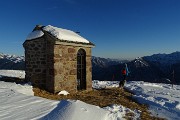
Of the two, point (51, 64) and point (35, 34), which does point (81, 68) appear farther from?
point (35, 34)

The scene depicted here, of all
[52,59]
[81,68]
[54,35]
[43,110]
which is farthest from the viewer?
[81,68]

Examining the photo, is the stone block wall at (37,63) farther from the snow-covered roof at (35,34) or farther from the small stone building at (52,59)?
the snow-covered roof at (35,34)

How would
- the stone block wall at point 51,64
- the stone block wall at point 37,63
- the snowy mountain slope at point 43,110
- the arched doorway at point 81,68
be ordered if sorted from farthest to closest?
the arched doorway at point 81,68 < the stone block wall at point 37,63 < the stone block wall at point 51,64 < the snowy mountain slope at point 43,110

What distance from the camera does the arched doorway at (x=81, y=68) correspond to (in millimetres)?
13570

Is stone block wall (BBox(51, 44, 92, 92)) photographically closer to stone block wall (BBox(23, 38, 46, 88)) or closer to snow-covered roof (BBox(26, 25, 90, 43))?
snow-covered roof (BBox(26, 25, 90, 43))

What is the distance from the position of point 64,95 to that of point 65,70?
1405mm

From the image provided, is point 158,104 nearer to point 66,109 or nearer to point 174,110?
point 174,110

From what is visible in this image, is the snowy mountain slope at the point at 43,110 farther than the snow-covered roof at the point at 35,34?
No

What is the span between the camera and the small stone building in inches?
462

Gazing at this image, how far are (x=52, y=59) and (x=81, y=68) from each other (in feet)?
8.22

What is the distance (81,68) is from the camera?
44.8ft

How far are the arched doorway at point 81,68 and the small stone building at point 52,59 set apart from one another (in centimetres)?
42

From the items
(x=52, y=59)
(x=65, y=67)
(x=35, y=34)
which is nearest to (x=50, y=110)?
(x=52, y=59)

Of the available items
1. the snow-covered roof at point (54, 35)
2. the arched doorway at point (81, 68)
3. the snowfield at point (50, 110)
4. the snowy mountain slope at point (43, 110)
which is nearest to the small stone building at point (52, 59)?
the snow-covered roof at point (54, 35)
